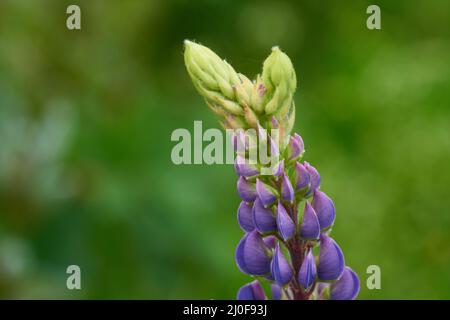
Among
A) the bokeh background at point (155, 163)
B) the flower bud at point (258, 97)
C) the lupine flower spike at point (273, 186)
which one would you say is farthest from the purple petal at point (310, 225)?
the bokeh background at point (155, 163)

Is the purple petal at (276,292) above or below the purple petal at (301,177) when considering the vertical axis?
below

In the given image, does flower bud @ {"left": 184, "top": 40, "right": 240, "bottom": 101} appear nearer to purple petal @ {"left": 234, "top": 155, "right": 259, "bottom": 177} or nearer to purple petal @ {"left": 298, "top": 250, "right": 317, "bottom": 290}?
purple petal @ {"left": 234, "top": 155, "right": 259, "bottom": 177}

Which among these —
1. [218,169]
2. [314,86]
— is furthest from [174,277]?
[314,86]

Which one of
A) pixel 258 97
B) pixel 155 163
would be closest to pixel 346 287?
pixel 258 97

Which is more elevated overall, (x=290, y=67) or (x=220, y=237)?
(x=290, y=67)

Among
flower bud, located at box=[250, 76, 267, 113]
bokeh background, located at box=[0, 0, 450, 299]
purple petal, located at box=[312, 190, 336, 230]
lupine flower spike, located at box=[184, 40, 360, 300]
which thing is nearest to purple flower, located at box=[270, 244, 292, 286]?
lupine flower spike, located at box=[184, 40, 360, 300]

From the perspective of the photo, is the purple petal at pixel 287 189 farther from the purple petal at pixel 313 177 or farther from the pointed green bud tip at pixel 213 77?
the pointed green bud tip at pixel 213 77
